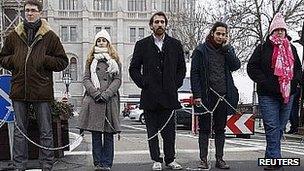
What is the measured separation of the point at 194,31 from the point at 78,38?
2843 cm

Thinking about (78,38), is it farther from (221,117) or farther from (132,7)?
(221,117)

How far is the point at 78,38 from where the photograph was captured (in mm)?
73812

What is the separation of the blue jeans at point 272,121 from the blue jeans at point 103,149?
2.05 m

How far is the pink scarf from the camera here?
6902mm

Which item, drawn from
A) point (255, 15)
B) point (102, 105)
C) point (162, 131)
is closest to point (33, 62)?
point (102, 105)

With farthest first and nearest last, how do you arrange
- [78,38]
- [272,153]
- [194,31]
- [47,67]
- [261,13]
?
[78,38] → [194,31] → [261,13] → [272,153] → [47,67]

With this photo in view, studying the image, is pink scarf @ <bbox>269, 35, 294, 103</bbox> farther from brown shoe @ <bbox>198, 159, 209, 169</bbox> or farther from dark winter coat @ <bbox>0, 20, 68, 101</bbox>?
dark winter coat @ <bbox>0, 20, 68, 101</bbox>

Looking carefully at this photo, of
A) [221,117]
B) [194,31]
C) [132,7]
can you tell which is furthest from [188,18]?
[221,117]

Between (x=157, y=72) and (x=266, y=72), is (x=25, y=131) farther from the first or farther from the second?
(x=266, y=72)

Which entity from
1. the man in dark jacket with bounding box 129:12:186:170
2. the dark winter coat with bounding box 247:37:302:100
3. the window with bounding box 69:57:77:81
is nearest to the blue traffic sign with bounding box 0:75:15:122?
the man in dark jacket with bounding box 129:12:186:170

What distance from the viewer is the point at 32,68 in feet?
20.8

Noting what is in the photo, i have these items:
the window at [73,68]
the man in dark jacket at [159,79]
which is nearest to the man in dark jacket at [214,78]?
the man in dark jacket at [159,79]

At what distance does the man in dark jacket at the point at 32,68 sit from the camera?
6.36 m

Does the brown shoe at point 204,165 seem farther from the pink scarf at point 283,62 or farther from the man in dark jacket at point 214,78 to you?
the pink scarf at point 283,62
